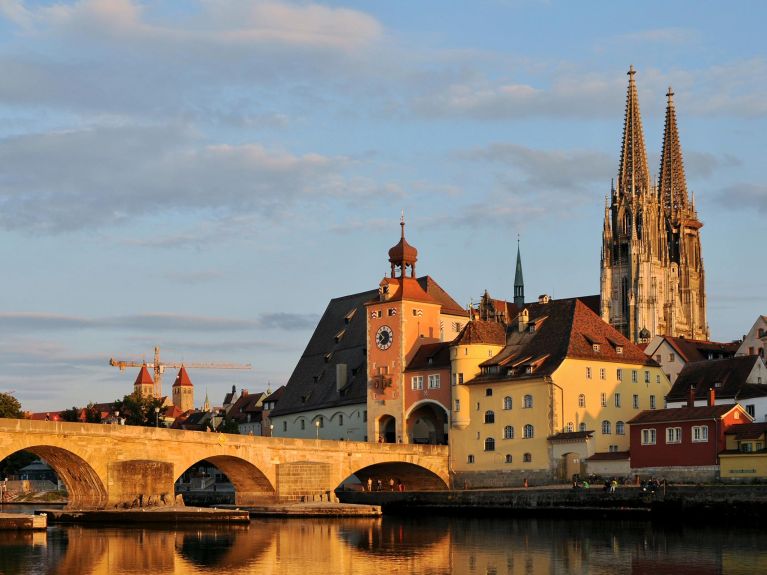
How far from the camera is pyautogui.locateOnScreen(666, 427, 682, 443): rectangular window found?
8831 cm

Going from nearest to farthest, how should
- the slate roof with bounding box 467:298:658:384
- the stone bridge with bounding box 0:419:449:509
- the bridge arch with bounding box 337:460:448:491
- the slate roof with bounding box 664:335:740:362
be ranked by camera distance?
the stone bridge with bounding box 0:419:449:509, the slate roof with bounding box 467:298:658:384, the bridge arch with bounding box 337:460:448:491, the slate roof with bounding box 664:335:740:362

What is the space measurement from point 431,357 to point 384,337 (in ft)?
15.3

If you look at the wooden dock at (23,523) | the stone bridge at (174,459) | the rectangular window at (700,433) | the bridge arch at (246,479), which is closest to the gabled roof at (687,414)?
the rectangular window at (700,433)

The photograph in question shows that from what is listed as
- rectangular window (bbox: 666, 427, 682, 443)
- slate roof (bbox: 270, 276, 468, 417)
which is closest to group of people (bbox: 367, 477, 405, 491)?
slate roof (bbox: 270, 276, 468, 417)

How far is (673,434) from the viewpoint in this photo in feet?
291

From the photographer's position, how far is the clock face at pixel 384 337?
10888 cm

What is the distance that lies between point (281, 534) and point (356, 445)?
24499 millimetres

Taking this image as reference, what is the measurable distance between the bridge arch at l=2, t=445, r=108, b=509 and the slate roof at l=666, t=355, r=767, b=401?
41.8 m

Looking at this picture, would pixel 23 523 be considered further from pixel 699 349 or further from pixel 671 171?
pixel 671 171

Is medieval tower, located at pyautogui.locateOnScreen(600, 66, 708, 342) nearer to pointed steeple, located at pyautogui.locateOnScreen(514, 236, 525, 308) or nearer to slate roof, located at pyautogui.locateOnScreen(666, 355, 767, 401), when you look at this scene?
pointed steeple, located at pyautogui.locateOnScreen(514, 236, 525, 308)

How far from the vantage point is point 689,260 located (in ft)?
606

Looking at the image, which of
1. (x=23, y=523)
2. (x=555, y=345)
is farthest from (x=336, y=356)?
(x=23, y=523)

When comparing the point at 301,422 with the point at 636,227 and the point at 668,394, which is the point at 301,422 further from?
the point at 636,227

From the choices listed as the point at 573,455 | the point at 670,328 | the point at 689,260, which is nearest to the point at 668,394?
the point at 573,455
